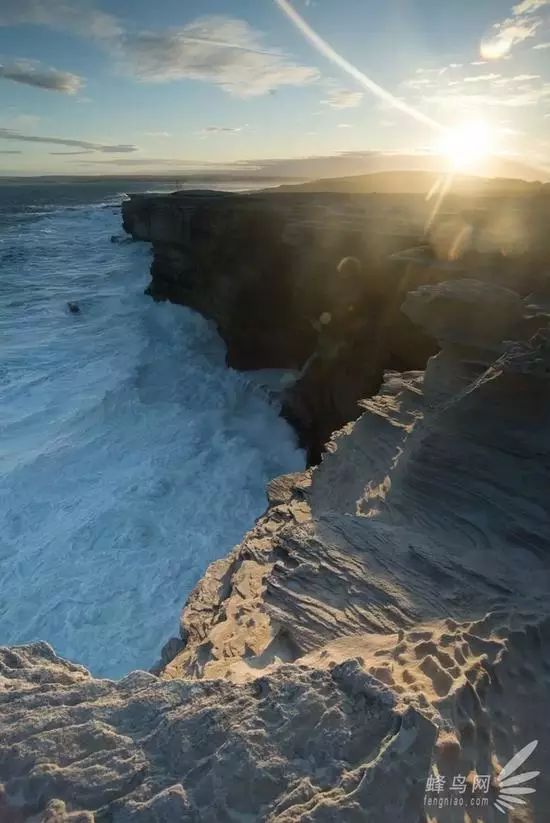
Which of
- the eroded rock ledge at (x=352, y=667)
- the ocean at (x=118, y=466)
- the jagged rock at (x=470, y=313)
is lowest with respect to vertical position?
the ocean at (x=118, y=466)

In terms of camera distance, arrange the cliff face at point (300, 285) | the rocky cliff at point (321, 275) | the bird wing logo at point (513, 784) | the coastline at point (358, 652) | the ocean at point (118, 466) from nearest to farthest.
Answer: the coastline at point (358, 652) → the bird wing logo at point (513, 784) → the ocean at point (118, 466) → the rocky cliff at point (321, 275) → the cliff face at point (300, 285)

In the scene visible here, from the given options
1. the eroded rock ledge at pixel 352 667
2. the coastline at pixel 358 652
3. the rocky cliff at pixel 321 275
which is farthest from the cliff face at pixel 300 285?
the eroded rock ledge at pixel 352 667

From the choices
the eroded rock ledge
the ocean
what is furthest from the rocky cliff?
the eroded rock ledge

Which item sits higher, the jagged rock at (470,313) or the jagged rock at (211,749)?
the jagged rock at (470,313)

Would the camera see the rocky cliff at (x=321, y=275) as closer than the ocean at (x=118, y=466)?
No

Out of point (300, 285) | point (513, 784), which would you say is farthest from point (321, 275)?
point (513, 784)

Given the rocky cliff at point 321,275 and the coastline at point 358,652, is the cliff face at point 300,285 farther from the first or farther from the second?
the coastline at point 358,652

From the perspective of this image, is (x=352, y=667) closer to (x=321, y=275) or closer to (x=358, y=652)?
(x=358, y=652)
